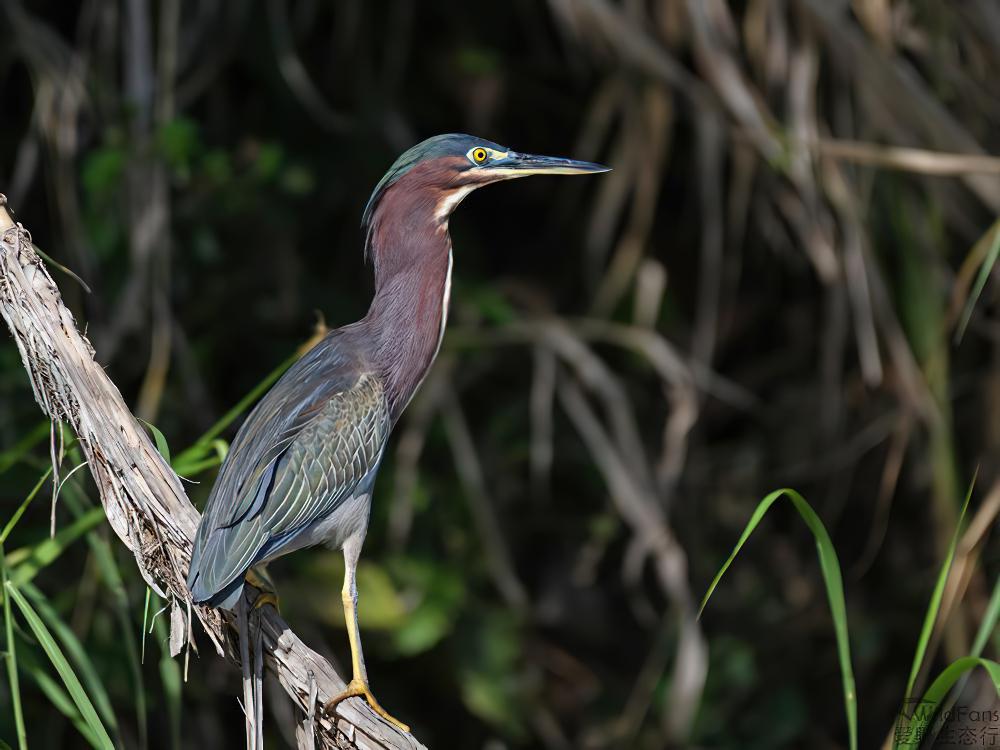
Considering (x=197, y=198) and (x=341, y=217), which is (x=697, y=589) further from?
(x=197, y=198)

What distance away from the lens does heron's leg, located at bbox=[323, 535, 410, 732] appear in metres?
1.32

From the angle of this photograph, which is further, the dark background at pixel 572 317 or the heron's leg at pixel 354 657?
the dark background at pixel 572 317

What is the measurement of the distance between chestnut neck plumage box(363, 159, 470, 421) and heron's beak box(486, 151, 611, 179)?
0.05m

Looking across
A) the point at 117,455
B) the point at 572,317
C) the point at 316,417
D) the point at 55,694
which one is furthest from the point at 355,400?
the point at 572,317

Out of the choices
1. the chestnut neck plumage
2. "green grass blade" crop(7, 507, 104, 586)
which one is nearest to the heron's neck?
the chestnut neck plumage

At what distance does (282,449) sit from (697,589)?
1837 millimetres

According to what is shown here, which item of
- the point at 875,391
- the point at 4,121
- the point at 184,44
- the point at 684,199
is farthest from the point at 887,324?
the point at 4,121

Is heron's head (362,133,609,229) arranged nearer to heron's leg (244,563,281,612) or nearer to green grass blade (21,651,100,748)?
heron's leg (244,563,281,612)

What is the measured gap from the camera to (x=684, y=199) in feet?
10.9

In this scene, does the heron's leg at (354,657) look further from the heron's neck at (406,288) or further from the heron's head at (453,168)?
the heron's head at (453,168)

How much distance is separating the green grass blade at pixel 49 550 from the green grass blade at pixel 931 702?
921 mm

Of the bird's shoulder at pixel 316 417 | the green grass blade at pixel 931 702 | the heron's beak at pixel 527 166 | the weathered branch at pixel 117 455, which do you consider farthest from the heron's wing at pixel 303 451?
the green grass blade at pixel 931 702

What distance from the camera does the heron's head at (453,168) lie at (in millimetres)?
1689

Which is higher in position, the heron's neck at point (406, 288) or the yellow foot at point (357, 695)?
the heron's neck at point (406, 288)
